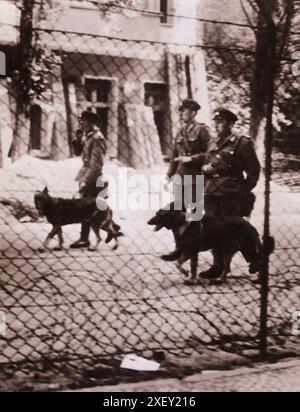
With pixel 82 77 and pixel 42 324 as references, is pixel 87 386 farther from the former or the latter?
pixel 82 77

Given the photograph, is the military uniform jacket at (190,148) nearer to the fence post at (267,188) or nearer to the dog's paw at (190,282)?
the fence post at (267,188)

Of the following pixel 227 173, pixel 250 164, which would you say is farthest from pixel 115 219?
pixel 250 164

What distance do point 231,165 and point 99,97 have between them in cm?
71

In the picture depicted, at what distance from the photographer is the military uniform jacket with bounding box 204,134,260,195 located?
9.30 feet

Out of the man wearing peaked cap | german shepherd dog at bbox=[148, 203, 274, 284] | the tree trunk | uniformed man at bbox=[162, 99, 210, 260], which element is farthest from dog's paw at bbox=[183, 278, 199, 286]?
the tree trunk

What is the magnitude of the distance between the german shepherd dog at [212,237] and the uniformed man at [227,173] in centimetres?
4

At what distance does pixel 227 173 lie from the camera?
2.87 metres

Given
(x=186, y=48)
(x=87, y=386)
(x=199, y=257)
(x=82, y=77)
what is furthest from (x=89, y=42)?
(x=87, y=386)

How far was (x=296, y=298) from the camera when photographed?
3.15m

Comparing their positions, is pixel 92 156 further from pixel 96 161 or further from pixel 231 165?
pixel 231 165

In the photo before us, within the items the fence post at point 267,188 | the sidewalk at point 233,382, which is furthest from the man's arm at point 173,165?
→ the sidewalk at point 233,382

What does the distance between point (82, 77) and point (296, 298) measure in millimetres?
1594

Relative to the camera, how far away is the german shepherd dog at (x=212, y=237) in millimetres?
2797
